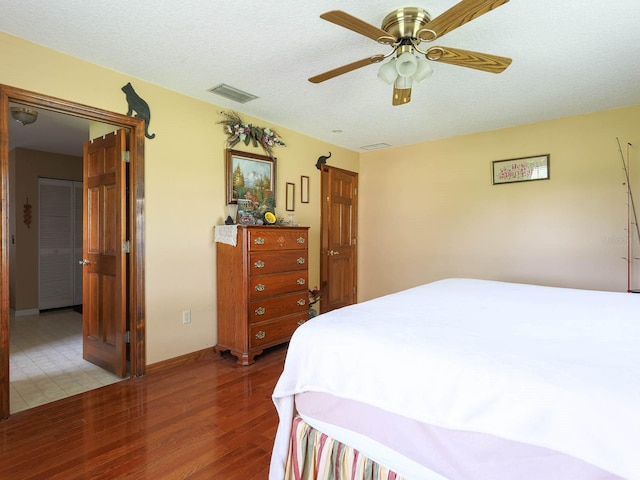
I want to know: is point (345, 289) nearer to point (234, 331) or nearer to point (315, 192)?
point (315, 192)

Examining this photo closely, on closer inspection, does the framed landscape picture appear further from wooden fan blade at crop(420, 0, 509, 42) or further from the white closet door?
the white closet door

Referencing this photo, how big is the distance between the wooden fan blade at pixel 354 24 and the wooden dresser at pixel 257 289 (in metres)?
1.86

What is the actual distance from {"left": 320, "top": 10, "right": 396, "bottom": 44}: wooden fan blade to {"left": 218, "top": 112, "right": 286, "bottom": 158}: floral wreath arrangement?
2.02 meters

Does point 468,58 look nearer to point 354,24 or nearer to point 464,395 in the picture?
point 354,24

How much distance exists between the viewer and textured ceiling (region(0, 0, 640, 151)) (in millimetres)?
1914

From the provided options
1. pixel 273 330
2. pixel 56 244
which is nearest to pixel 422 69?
pixel 273 330

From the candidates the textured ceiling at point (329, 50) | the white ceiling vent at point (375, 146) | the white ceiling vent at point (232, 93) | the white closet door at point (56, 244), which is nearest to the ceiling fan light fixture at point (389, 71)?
the textured ceiling at point (329, 50)

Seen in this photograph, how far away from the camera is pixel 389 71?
1.98m

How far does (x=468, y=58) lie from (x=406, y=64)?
361 millimetres

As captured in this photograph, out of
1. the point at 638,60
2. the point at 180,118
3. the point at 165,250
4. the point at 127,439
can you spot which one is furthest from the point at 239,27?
the point at 638,60

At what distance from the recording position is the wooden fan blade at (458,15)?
1490 millimetres

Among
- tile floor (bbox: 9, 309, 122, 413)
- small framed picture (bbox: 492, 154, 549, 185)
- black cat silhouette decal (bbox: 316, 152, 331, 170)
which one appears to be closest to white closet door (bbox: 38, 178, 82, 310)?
tile floor (bbox: 9, 309, 122, 413)

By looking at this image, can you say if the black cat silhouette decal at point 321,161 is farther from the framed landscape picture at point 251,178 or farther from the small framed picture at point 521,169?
the small framed picture at point 521,169

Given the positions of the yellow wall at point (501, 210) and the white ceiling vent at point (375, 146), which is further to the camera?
the white ceiling vent at point (375, 146)
